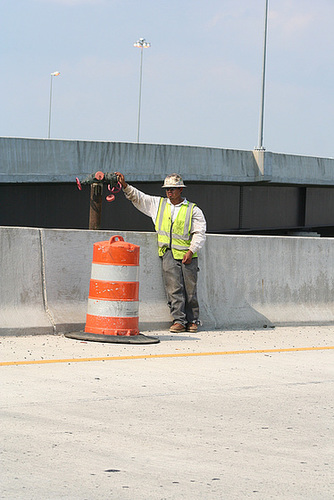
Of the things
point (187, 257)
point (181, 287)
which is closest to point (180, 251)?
point (187, 257)

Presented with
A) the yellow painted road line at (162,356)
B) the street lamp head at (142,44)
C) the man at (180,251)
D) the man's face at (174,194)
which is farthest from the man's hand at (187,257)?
the street lamp head at (142,44)

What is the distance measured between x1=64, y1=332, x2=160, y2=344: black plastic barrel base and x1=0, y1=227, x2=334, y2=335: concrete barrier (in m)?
0.37

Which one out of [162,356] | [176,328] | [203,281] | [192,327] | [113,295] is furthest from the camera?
[203,281]

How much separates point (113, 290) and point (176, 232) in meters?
1.70

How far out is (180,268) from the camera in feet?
39.8

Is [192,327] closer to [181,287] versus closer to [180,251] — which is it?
[181,287]

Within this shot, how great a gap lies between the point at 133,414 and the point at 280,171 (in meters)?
22.4

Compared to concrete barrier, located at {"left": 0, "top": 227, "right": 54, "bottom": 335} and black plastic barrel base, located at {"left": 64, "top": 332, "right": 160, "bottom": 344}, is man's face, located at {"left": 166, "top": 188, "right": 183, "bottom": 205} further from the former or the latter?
black plastic barrel base, located at {"left": 64, "top": 332, "right": 160, "bottom": 344}

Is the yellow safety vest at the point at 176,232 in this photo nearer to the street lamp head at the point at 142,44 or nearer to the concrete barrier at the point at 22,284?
the concrete barrier at the point at 22,284

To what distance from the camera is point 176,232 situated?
1212 cm

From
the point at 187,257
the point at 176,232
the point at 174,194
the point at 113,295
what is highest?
the point at 174,194

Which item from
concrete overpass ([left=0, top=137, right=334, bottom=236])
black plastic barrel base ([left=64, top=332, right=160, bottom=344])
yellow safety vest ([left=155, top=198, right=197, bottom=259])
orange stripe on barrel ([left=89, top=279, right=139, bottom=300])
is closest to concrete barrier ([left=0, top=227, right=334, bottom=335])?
yellow safety vest ([left=155, top=198, right=197, bottom=259])

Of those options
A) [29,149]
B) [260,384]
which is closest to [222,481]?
[260,384]

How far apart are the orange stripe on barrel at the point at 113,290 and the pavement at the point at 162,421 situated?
0.60 meters
